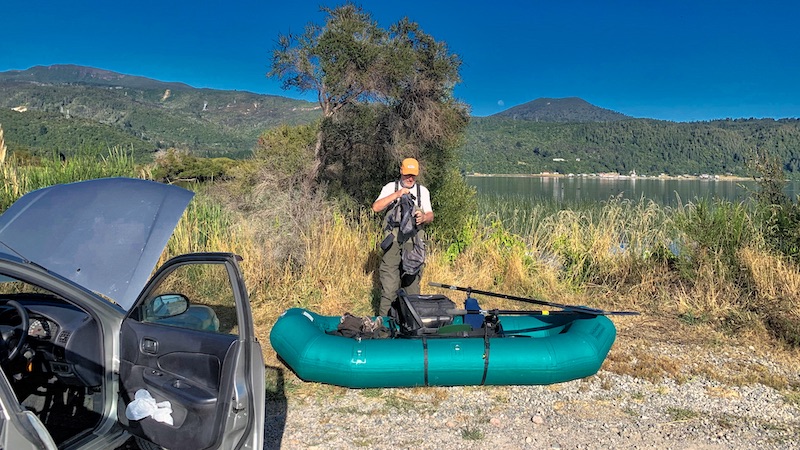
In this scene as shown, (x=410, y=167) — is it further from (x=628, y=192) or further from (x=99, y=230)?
(x=628, y=192)

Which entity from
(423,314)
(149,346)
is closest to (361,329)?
(423,314)

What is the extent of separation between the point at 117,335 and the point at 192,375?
17.7 inches

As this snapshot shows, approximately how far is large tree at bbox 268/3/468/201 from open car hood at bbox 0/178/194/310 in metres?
6.13

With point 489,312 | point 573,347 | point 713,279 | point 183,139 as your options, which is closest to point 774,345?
point 713,279

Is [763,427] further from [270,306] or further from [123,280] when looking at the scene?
[270,306]

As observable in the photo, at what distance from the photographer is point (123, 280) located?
97.3 inches

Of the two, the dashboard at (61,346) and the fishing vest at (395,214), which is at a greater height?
the fishing vest at (395,214)

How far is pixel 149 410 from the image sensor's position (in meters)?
2.27

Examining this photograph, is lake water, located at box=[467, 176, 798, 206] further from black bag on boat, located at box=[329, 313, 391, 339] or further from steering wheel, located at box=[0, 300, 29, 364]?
steering wheel, located at box=[0, 300, 29, 364]

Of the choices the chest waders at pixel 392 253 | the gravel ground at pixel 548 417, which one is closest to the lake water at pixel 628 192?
the gravel ground at pixel 548 417

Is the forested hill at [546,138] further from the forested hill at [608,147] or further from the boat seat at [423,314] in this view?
the boat seat at [423,314]

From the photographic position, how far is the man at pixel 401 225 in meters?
5.55

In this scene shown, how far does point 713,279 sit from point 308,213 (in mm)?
5467

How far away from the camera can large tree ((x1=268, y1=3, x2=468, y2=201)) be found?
8.66m
